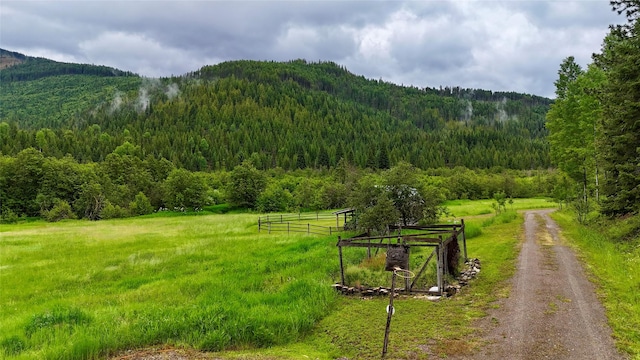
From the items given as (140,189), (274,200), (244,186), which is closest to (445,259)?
(274,200)

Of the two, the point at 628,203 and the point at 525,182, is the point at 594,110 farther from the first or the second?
the point at 525,182

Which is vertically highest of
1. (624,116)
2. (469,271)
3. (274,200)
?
(624,116)

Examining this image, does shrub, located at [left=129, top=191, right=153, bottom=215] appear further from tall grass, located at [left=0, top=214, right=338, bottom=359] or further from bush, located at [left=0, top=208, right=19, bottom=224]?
tall grass, located at [left=0, top=214, right=338, bottom=359]

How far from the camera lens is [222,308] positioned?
1283 cm

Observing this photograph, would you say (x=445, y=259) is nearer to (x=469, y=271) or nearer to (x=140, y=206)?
(x=469, y=271)

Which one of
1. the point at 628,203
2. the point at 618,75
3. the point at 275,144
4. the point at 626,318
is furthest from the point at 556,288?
the point at 275,144

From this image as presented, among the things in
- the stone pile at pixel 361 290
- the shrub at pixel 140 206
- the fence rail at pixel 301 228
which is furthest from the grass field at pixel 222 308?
the shrub at pixel 140 206

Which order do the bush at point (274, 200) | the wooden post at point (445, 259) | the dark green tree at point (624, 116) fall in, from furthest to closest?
Answer: 1. the bush at point (274, 200)
2. the dark green tree at point (624, 116)
3. the wooden post at point (445, 259)

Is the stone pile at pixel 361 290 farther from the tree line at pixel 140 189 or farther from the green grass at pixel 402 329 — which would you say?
the tree line at pixel 140 189

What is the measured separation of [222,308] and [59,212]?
70.3 m

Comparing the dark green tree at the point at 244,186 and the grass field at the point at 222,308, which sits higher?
the dark green tree at the point at 244,186

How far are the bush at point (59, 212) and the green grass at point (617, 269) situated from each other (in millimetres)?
73939

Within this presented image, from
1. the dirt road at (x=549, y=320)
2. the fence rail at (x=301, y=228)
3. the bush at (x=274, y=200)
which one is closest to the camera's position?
the dirt road at (x=549, y=320)

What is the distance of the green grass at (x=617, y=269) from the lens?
1043 centimetres
